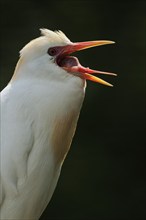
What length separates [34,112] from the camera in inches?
105

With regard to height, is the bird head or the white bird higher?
the bird head

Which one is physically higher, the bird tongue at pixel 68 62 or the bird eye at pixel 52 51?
the bird eye at pixel 52 51

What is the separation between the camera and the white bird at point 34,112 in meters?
2.66

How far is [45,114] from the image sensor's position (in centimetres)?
269

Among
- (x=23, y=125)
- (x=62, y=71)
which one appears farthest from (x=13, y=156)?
(x=62, y=71)

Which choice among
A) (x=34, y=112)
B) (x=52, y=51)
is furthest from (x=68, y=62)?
(x=34, y=112)

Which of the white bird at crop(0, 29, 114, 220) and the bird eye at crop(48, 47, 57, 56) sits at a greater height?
the bird eye at crop(48, 47, 57, 56)

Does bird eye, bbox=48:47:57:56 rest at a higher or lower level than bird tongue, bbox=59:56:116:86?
higher

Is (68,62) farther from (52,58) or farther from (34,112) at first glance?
(34,112)

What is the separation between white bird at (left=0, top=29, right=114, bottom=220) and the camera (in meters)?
2.66

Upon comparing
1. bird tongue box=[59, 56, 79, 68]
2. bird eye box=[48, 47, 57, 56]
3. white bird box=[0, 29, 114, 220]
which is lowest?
white bird box=[0, 29, 114, 220]

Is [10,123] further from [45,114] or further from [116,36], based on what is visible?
[116,36]

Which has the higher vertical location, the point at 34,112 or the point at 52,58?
the point at 52,58

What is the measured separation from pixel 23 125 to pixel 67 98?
0.15m
